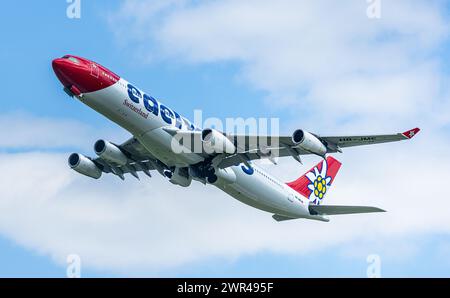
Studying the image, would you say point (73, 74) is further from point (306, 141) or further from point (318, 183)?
point (318, 183)

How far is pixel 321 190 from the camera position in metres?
66.6

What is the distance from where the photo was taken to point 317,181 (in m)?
66.7

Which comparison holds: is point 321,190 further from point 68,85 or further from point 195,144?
point 68,85

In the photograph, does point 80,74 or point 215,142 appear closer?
point 80,74

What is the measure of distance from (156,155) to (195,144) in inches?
104

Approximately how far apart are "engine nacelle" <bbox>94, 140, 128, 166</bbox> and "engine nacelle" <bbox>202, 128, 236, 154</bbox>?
7438 millimetres

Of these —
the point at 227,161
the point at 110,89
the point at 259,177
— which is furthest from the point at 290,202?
the point at 110,89

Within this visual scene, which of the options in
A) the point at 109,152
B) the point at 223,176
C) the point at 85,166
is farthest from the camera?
the point at 85,166

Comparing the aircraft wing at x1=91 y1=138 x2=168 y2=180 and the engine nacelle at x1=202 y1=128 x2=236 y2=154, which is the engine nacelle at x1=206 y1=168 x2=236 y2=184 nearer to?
the engine nacelle at x1=202 y1=128 x2=236 y2=154

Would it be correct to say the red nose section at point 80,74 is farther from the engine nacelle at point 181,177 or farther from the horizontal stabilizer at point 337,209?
the horizontal stabilizer at point 337,209

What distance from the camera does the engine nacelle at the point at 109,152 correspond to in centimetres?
5484

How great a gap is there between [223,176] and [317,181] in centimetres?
1490

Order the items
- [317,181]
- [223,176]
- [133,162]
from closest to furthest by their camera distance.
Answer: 1. [223,176]
2. [133,162]
3. [317,181]

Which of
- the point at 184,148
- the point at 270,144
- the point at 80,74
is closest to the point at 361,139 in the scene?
the point at 270,144
